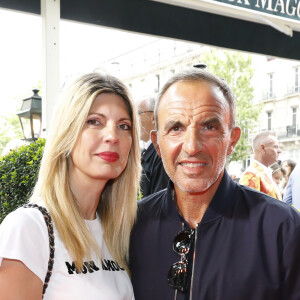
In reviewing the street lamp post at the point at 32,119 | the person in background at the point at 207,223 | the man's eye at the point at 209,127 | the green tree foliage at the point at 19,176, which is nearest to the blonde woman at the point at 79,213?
the person in background at the point at 207,223

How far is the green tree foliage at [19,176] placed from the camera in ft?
8.56

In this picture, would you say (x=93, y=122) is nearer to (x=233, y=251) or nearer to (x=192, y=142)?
(x=192, y=142)

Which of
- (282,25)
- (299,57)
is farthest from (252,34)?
(299,57)

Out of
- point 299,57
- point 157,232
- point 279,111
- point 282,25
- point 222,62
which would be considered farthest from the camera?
point 279,111

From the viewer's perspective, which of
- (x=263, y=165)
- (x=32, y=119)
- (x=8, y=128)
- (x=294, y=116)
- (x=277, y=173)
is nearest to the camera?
(x=263, y=165)

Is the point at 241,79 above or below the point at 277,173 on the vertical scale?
above

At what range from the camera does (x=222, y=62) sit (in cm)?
2325

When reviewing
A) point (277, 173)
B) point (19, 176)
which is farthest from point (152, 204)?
point (277, 173)

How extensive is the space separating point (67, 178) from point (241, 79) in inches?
870

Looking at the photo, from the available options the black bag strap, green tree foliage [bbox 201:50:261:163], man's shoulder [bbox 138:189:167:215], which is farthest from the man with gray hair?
green tree foliage [bbox 201:50:261:163]

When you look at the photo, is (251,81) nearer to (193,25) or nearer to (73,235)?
(193,25)

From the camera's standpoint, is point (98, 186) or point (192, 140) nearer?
point (192, 140)

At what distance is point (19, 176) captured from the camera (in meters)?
2.64

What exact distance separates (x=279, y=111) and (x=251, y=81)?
202 inches
